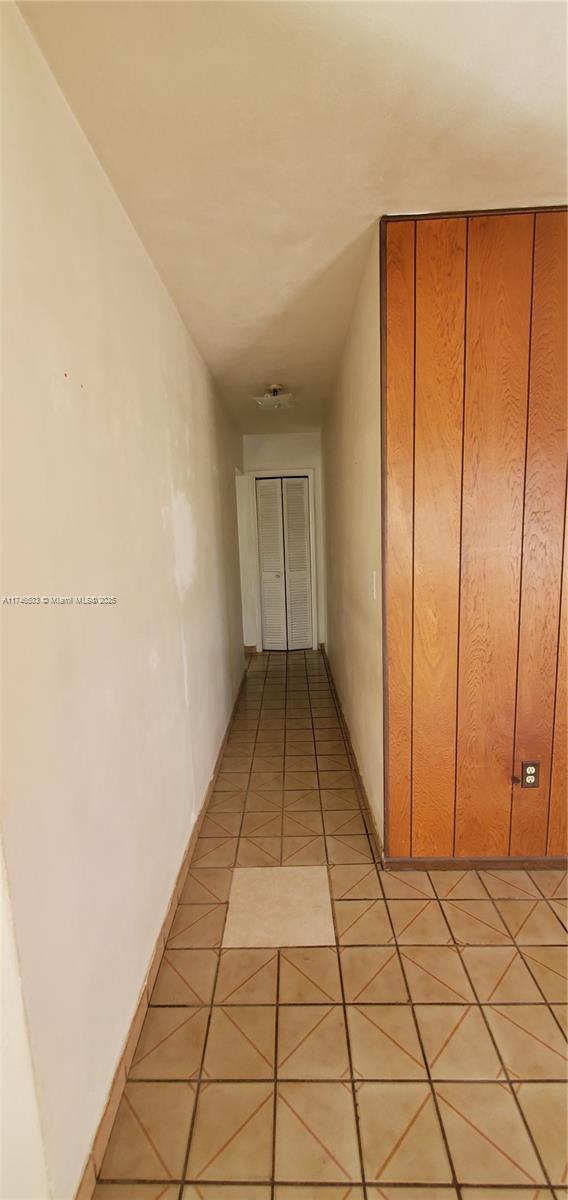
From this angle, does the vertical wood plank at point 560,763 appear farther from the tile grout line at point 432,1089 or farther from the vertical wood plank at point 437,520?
the tile grout line at point 432,1089

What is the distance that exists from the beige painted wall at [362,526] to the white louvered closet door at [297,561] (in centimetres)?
166

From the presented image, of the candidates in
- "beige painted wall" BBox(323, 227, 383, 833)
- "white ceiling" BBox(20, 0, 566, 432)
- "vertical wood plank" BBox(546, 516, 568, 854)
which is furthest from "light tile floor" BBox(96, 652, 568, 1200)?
"white ceiling" BBox(20, 0, 566, 432)

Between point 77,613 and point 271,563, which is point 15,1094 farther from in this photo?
point 271,563

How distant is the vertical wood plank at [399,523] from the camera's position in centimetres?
172

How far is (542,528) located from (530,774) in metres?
0.94

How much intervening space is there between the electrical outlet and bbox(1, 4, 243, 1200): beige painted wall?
4.39 feet

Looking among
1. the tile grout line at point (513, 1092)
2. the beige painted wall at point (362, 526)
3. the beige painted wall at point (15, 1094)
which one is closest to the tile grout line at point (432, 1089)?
the tile grout line at point (513, 1092)

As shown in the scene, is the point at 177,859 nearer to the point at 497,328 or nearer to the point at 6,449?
the point at 6,449

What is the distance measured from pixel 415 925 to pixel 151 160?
2.43 metres

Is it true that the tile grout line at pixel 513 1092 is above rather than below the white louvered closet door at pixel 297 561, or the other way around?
below

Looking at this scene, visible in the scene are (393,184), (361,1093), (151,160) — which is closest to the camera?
(361,1093)

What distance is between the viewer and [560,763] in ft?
6.35

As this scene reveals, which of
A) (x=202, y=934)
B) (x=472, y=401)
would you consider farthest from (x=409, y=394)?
(x=202, y=934)

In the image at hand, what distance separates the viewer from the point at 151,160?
133cm
